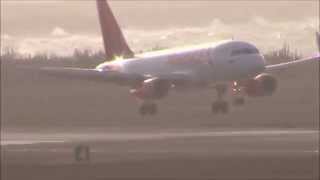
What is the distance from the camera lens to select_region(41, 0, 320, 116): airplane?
56.3 metres

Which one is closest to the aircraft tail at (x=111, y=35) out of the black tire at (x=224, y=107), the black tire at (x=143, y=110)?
the black tire at (x=143, y=110)

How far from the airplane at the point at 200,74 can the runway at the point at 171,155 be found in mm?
12267

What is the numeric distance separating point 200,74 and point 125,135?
15500 millimetres

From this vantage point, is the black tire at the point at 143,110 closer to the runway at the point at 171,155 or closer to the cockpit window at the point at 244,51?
the cockpit window at the point at 244,51

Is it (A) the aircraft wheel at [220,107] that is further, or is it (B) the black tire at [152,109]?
(B) the black tire at [152,109]

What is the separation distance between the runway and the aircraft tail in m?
27.7

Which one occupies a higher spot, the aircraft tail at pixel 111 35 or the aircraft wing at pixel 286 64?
the aircraft tail at pixel 111 35

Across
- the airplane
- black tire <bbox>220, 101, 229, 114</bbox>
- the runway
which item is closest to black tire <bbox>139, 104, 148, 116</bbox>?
the airplane

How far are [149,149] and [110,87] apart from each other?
56818 mm

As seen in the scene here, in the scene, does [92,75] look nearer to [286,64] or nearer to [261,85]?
[261,85]

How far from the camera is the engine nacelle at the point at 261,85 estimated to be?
57753mm

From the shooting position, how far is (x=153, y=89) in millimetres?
56750

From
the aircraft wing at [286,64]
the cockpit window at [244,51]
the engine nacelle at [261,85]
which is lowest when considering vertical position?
the engine nacelle at [261,85]

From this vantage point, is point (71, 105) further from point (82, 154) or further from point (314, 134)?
point (82, 154)
